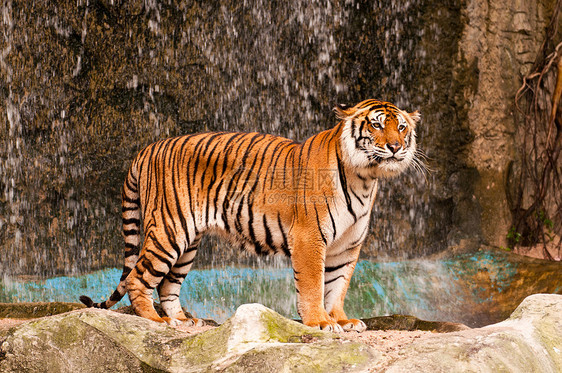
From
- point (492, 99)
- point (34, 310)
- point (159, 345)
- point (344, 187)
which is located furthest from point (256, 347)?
point (492, 99)

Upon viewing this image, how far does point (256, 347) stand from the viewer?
2660mm

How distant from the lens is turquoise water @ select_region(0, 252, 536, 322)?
6.38 m

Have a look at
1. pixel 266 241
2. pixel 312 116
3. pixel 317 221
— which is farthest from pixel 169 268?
pixel 312 116

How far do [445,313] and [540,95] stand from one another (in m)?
2.58

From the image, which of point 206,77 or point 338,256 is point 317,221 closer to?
point 338,256

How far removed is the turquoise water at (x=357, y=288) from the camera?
6375 millimetres

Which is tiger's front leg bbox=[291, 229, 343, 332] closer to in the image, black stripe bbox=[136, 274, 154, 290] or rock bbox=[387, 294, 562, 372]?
black stripe bbox=[136, 274, 154, 290]

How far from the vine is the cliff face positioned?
14 centimetres

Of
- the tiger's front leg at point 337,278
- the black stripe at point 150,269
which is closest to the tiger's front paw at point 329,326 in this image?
the tiger's front leg at point 337,278

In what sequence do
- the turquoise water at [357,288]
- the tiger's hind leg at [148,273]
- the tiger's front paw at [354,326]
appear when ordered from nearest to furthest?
the tiger's front paw at [354,326] → the tiger's hind leg at [148,273] → the turquoise water at [357,288]

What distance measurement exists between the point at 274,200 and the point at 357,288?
8.80ft

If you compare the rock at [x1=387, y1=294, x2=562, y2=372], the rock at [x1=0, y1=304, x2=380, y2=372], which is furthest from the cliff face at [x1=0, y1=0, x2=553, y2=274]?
the rock at [x1=0, y1=304, x2=380, y2=372]

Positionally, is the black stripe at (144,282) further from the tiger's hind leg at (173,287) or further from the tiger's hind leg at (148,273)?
the tiger's hind leg at (173,287)

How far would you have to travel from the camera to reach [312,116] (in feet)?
24.4
